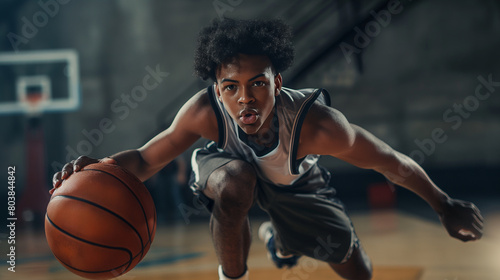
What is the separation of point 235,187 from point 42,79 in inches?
227

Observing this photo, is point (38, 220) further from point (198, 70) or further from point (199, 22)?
point (198, 70)

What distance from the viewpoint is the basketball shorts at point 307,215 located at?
2242mm

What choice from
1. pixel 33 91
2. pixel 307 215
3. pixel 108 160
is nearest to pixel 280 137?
pixel 307 215

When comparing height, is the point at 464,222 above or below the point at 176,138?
below

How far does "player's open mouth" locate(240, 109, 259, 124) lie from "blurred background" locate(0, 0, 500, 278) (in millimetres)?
4569

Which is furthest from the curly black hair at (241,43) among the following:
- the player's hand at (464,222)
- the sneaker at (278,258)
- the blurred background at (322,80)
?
the blurred background at (322,80)

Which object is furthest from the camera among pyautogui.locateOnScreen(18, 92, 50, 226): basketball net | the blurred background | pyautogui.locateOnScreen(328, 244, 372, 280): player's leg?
the blurred background

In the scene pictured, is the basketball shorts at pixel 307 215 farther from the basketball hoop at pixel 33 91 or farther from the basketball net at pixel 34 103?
the basketball hoop at pixel 33 91

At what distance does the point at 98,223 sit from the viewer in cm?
170

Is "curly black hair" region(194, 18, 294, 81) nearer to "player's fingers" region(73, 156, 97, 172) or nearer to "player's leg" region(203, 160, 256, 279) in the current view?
"player's leg" region(203, 160, 256, 279)

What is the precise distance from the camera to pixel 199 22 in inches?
273

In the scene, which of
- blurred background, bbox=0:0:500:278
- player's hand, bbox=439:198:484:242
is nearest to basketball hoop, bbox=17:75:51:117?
blurred background, bbox=0:0:500:278

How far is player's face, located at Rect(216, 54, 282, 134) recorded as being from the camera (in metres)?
1.82

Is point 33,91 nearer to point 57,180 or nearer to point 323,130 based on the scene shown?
point 57,180
